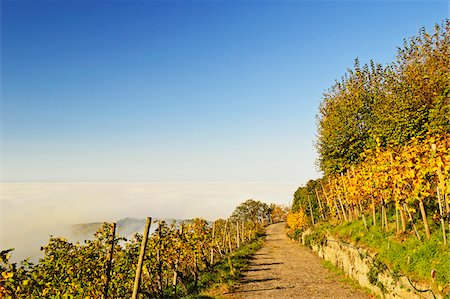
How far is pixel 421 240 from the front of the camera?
12.6 metres

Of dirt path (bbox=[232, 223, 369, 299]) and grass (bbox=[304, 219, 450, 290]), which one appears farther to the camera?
dirt path (bbox=[232, 223, 369, 299])

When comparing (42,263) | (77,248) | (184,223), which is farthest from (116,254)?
(184,223)

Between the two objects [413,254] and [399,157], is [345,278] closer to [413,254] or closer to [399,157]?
[413,254]

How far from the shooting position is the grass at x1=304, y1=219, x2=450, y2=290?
10188 mm

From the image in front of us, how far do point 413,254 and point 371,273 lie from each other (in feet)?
9.35

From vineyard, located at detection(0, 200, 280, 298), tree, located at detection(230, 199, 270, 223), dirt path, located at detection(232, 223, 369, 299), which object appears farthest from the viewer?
tree, located at detection(230, 199, 270, 223)

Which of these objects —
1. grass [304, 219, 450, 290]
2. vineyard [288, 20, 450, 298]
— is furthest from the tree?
grass [304, 219, 450, 290]

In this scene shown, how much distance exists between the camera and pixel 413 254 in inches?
472

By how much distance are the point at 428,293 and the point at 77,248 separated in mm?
12914

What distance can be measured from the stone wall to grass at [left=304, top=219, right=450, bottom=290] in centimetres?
28

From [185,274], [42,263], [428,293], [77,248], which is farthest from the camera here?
[185,274]

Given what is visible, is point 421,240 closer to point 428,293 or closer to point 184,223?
point 428,293

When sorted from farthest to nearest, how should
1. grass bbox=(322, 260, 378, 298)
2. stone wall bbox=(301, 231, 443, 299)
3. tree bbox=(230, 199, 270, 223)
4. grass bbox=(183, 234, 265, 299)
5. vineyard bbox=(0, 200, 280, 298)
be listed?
1. tree bbox=(230, 199, 270, 223)
2. grass bbox=(183, 234, 265, 299)
3. grass bbox=(322, 260, 378, 298)
4. stone wall bbox=(301, 231, 443, 299)
5. vineyard bbox=(0, 200, 280, 298)

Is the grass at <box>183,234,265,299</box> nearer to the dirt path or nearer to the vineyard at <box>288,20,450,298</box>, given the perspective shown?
the dirt path
